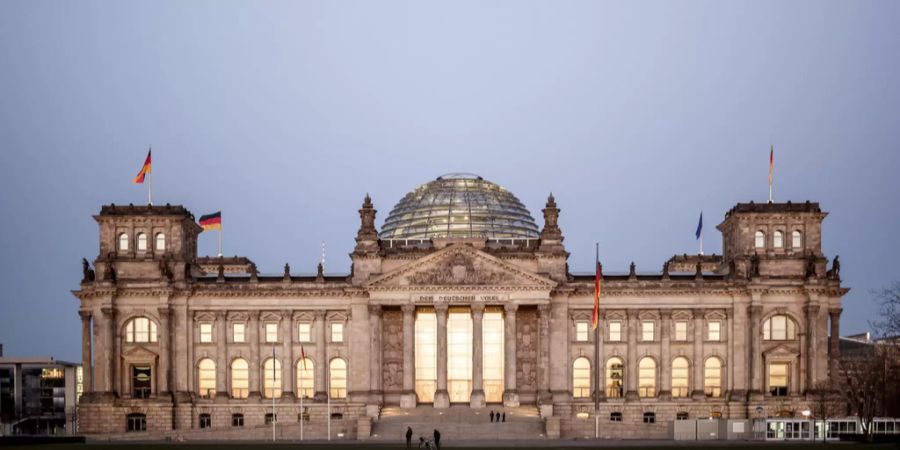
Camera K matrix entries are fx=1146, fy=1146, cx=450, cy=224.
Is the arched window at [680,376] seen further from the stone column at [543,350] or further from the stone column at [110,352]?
the stone column at [110,352]

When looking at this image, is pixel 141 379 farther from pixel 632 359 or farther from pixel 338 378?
pixel 632 359

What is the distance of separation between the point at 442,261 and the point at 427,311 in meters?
6.15

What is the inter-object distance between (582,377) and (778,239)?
23342 millimetres

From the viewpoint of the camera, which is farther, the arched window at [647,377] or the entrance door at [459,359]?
the entrance door at [459,359]

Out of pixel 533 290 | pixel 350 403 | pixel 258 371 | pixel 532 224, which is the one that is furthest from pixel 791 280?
pixel 258 371

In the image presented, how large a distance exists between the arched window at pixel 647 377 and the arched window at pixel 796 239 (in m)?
17.8

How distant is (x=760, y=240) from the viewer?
366ft

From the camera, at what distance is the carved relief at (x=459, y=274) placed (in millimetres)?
107562

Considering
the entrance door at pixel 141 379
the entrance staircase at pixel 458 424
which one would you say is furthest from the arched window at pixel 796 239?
the entrance door at pixel 141 379

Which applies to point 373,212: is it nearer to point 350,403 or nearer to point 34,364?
point 350,403

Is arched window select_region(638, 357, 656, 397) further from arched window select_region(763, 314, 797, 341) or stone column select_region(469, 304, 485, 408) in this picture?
stone column select_region(469, 304, 485, 408)

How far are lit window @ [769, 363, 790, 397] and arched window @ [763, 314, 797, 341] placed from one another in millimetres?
2632

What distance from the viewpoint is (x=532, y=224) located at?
132 meters

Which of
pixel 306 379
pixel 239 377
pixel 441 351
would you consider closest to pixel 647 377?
pixel 441 351
